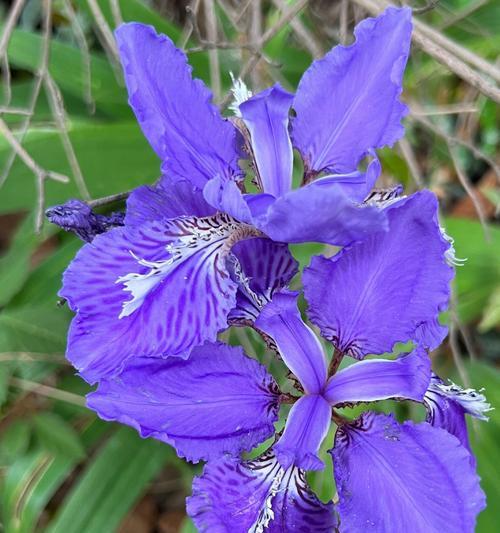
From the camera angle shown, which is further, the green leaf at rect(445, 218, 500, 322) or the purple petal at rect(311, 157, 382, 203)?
the green leaf at rect(445, 218, 500, 322)

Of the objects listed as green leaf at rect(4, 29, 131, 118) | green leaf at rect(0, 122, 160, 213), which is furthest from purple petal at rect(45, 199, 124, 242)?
green leaf at rect(4, 29, 131, 118)

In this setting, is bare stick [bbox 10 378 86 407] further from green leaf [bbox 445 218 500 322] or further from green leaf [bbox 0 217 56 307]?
green leaf [bbox 445 218 500 322]

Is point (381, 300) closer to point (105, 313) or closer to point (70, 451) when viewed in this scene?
point (105, 313)

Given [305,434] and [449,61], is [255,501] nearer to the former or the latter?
[305,434]

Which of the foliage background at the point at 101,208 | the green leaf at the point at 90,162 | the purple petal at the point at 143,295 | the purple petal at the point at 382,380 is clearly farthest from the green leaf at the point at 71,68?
the purple petal at the point at 382,380

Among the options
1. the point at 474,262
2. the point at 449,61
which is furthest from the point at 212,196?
the point at 474,262

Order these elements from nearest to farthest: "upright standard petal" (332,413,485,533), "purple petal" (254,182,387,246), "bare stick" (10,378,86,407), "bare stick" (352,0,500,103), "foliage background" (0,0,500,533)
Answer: "purple petal" (254,182,387,246), "upright standard petal" (332,413,485,533), "bare stick" (352,0,500,103), "foliage background" (0,0,500,533), "bare stick" (10,378,86,407)

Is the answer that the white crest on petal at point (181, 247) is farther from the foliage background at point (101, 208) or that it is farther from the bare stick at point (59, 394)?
the bare stick at point (59, 394)
